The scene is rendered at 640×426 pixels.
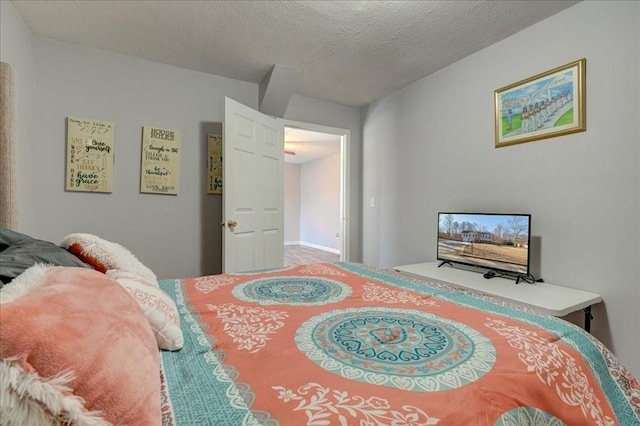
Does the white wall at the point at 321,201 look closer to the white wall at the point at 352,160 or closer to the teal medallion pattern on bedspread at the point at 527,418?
the white wall at the point at 352,160

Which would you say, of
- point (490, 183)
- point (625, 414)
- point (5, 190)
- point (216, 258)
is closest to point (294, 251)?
point (216, 258)

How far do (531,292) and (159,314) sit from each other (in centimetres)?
202

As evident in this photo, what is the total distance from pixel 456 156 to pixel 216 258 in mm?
2487

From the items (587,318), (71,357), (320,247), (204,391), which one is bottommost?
(320,247)

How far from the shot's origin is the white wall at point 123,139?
2357 mm

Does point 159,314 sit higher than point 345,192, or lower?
lower

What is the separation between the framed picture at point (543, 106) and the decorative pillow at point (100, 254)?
8.27 ft

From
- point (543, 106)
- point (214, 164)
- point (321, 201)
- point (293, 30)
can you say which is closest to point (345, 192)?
point (214, 164)

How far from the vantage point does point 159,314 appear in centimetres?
80

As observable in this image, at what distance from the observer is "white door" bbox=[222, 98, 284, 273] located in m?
2.67

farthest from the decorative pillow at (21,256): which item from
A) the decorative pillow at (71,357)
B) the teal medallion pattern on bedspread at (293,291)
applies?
the teal medallion pattern on bedspread at (293,291)

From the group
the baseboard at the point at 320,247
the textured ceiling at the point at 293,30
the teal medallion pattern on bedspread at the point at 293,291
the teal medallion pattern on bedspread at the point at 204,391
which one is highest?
the textured ceiling at the point at 293,30

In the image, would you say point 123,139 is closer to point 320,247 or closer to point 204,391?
point 204,391

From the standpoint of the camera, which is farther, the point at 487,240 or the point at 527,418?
→ the point at 487,240
